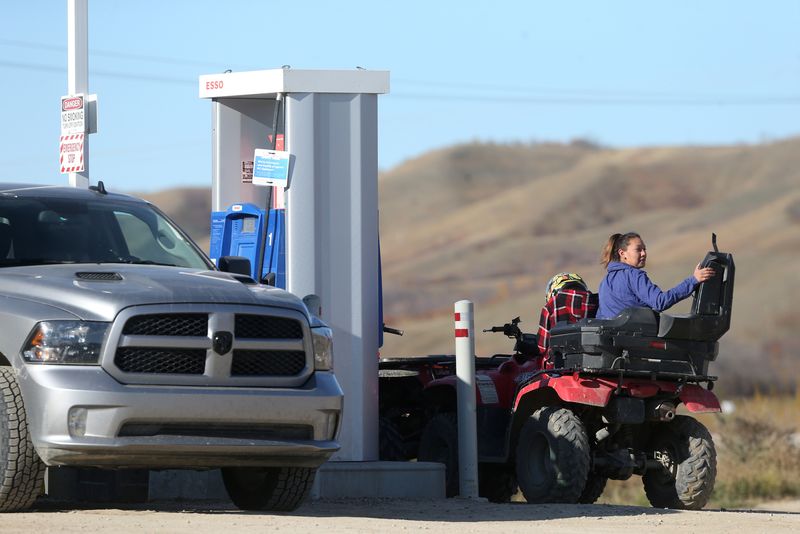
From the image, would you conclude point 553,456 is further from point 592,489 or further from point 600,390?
point 592,489

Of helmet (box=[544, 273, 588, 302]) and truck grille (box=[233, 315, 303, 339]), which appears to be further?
helmet (box=[544, 273, 588, 302])

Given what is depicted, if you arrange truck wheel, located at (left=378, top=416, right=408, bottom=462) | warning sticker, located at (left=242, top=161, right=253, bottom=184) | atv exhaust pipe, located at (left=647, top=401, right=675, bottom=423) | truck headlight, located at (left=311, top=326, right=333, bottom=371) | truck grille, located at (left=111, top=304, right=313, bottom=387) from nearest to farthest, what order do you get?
truck grille, located at (left=111, top=304, right=313, bottom=387) < truck headlight, located at (left=311, top=326, right=333, bottom=371) < atv exhaust pipe, located at (left=647, top=401, right=675, bottom=423) < truck wheel, located at (left=378, top=416, right=408, bottom=462) < warning sticker, located at (left=242, top=161, right=253, bottom=184)

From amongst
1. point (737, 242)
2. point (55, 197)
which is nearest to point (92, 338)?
point (55, 197)

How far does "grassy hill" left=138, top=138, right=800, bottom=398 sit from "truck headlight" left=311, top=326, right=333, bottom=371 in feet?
194

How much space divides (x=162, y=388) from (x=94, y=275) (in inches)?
37.5

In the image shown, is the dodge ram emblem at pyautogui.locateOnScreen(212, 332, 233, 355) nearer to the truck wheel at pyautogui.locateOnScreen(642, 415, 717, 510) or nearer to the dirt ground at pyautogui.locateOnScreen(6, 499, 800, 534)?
the dirt ground at pyautogui.locateOnScreen(6, 499, 800, 534)

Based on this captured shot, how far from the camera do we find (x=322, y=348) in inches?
376

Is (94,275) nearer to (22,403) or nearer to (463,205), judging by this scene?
(22,403)

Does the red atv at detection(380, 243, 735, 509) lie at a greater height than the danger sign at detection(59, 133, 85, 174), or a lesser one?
lesser

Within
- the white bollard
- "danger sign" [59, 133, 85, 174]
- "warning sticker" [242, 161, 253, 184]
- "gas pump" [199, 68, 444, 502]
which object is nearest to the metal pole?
"danger sign" [59, 133, 85, 174]

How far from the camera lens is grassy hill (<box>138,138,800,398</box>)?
81938mm

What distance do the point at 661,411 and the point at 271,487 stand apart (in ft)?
11.1

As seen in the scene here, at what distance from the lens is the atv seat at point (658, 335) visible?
11.8 meters

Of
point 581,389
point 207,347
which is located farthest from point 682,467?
point 207,347
